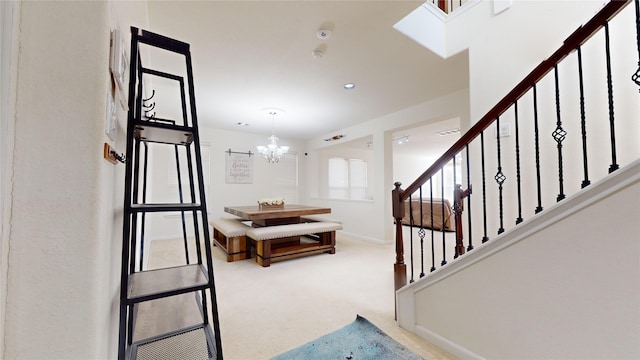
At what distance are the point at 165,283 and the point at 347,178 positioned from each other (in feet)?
22.1

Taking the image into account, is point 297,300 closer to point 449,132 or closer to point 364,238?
point 364,238

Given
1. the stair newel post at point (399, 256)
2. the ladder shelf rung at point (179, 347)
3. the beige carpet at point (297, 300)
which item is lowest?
the beige carpet at point (297, 300)

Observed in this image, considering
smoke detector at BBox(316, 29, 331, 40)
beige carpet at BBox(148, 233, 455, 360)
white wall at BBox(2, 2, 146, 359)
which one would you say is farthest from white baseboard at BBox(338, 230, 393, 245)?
white wall at BBox(2, 2, 146, 359)

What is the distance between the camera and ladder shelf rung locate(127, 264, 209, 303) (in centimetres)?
107

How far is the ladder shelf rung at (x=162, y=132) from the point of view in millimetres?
1133

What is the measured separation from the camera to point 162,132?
1.26 m

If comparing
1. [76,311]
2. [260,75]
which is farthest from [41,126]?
[260,75]

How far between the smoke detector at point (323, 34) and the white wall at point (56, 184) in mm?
1784

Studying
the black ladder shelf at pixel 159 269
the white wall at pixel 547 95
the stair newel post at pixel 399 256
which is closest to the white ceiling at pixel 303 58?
the white wall at pixel 547 95

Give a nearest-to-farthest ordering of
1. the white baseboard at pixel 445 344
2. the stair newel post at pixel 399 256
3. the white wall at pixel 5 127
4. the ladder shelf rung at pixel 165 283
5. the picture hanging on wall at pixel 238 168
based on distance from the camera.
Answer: the white wall at pixel 5 127 → the ladder shelf rung at pixel 165 283 → the white baseboard at pixel 445 344 → the stair newel post at pixel 399 256 → the picture hanging on wall at pixel 238 168

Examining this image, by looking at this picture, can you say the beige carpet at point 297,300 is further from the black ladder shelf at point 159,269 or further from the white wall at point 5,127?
the white wall at point 5,127

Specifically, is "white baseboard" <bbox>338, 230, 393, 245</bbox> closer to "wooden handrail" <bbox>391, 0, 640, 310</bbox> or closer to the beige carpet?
the beige carpet

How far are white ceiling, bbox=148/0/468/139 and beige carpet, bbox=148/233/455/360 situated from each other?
2.36m

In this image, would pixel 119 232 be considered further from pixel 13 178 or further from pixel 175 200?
pixel 175 200
